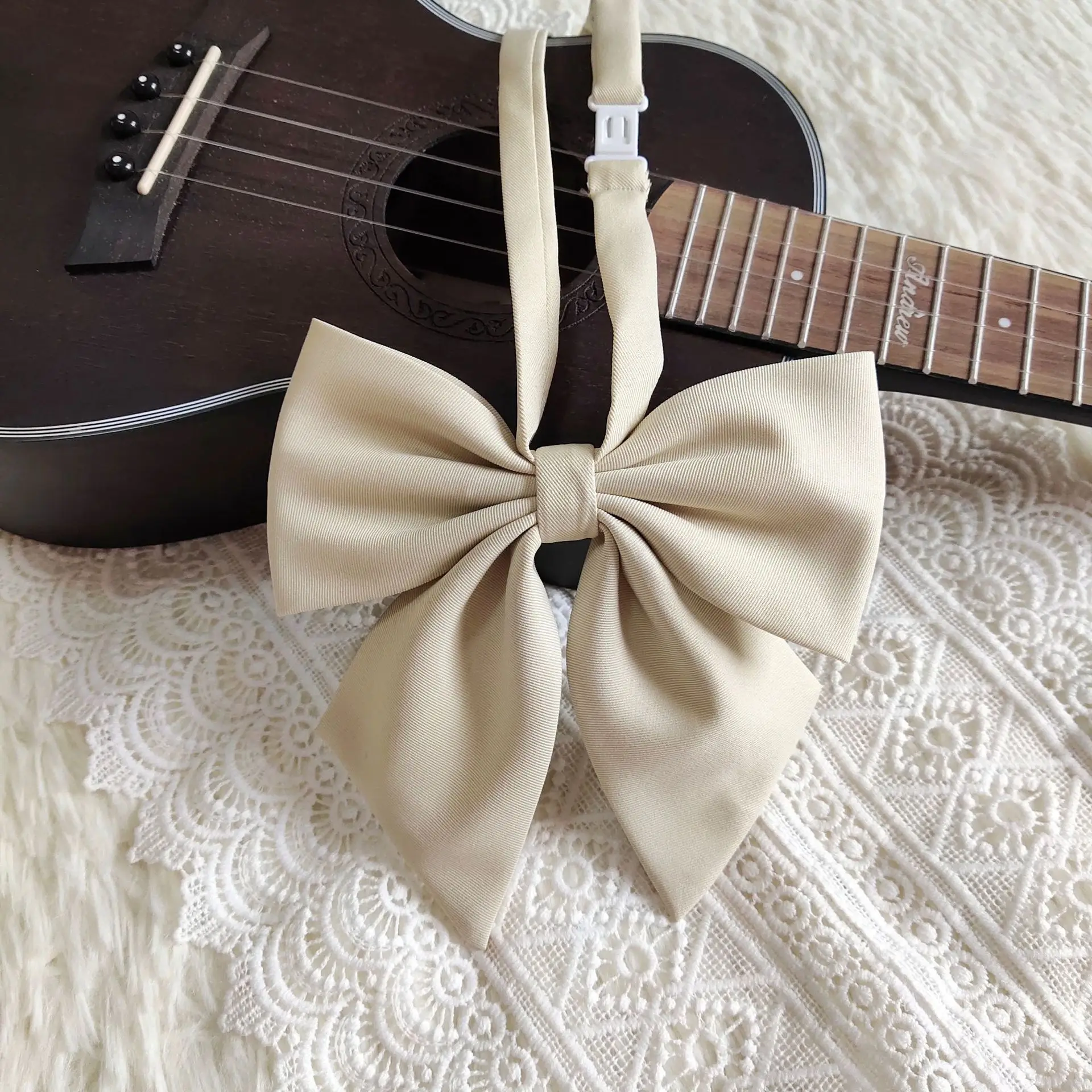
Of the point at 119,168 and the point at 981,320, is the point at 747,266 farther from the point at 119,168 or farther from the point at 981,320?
the point at 119,168

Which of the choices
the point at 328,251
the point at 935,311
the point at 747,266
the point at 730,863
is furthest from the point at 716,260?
the point at 730,863

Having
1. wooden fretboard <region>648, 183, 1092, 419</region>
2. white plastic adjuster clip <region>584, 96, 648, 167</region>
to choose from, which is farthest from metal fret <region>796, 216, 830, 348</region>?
white plastic adjuster clip <region>584, 96, 648, 167</region>

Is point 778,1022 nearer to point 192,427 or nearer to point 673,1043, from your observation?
point 673,1043

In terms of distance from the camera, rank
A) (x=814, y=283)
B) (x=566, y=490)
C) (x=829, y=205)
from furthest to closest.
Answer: (x=829, y=205) < (x=814, y=283) < (x=566, y=490)

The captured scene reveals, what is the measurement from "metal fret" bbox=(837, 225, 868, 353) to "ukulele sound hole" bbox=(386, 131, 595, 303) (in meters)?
0.16

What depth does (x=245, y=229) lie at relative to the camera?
0.54m

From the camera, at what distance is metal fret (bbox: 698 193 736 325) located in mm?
511

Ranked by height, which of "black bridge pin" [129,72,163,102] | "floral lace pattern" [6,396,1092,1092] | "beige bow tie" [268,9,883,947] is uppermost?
"black bridge pin" [129,72,163,102]

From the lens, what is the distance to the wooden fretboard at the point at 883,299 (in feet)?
1.65

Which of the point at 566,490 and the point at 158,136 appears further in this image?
the point at 158,136

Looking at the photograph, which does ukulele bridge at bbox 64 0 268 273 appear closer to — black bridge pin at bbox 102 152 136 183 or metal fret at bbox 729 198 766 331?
black bridge pin at bbox 102 152 136 183

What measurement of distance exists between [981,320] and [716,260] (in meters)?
0.16

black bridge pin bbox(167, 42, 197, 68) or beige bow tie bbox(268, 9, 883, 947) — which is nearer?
beige bow tie bbox(268, 9, 883, 947)

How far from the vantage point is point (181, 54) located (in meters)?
0.59
